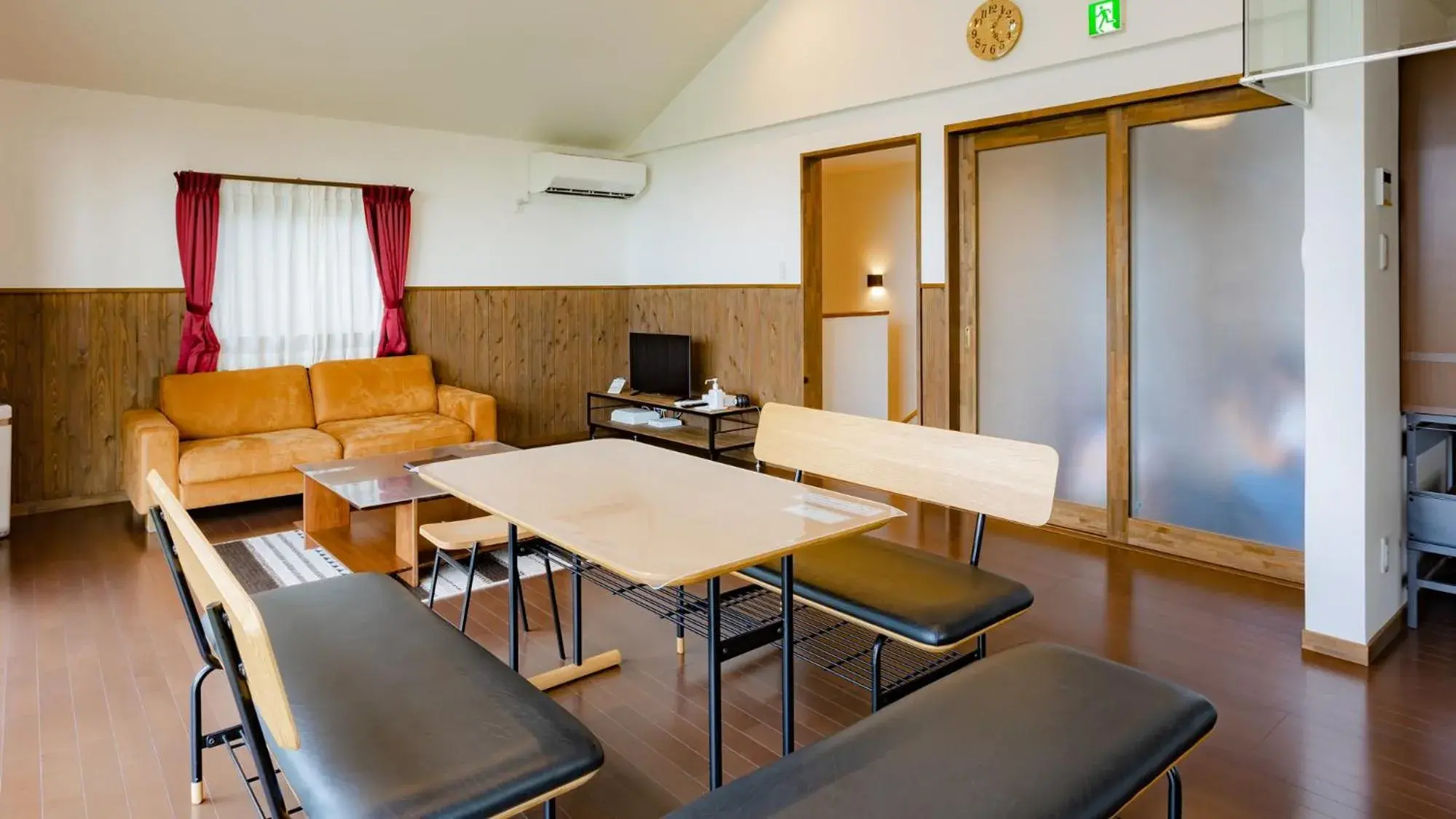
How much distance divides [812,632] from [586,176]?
477 centimetres

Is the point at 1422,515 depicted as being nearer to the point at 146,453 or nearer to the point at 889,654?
the point at 889,654

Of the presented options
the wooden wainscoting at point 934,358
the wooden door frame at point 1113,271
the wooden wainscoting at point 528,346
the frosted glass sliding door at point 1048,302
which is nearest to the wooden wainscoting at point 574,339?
the wooden wainscoting at point 528,346

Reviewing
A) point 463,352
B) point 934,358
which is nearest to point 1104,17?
point 934,358

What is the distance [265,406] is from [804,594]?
14.5ft

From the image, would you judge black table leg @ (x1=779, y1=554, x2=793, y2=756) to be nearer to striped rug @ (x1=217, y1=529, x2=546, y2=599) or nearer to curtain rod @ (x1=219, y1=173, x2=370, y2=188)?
striped rug @ (x1=217, y1=529, x2=546, y2=599)

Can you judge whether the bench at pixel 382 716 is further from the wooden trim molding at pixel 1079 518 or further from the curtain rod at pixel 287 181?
the curtain rod at pixel 287 181

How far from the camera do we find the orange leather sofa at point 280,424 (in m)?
4.77

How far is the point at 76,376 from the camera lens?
5.22m

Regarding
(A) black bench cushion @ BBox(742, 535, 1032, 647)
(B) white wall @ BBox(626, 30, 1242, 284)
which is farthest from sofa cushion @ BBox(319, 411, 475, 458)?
(A) black bench cushion @ BBox(742, 535, 1032, 647)

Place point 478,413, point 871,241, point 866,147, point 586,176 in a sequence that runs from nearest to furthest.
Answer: point 866,147 < point 478,413 < point 586,176 < point 871,241

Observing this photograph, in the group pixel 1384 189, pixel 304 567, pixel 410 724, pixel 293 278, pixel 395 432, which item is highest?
pixel 293 278

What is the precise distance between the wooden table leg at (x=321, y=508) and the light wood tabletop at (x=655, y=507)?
214cm

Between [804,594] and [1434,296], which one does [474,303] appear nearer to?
[804,594]

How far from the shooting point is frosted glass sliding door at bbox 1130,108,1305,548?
12.2ft
